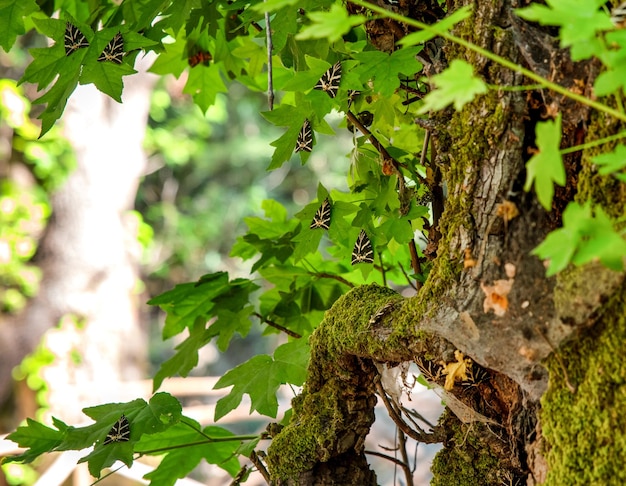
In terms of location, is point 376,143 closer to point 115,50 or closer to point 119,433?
point 115,50

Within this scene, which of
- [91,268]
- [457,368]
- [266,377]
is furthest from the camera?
[91,268]

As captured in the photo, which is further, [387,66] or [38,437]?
[38,437]

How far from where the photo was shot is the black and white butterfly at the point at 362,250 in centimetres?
85

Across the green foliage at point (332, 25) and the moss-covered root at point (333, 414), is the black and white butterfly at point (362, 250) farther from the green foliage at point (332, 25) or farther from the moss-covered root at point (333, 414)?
the green foliage at point (332, 25)

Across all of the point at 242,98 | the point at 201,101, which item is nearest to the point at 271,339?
the point at 242,98

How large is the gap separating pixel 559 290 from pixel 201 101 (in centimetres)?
80

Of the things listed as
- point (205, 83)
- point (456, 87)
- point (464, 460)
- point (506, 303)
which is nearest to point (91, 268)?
point (205, 83)

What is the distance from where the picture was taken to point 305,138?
2.71 ft

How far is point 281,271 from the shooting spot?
1.08 m

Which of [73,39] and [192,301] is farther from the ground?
[73,39]

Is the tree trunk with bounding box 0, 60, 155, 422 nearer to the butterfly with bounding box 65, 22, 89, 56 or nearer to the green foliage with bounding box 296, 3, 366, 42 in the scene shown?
the butterfly with bounding box 65, 22, 89, 56

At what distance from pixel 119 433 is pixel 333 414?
0.88 ft

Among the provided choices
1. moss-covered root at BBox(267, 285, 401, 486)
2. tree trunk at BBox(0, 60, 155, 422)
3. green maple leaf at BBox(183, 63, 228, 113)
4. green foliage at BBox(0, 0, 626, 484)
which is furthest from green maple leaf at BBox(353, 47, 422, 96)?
tree trunk at BBox(0, 60, 155, 422)

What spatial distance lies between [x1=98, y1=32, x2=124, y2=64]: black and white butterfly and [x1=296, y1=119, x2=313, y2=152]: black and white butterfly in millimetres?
242
